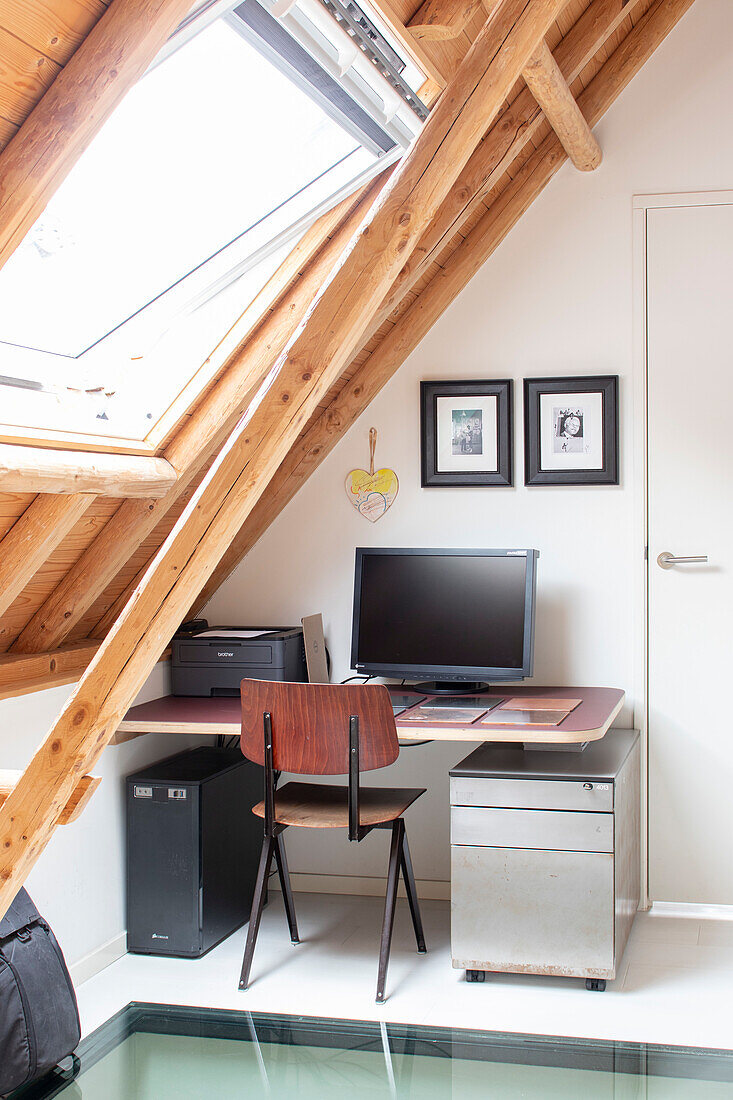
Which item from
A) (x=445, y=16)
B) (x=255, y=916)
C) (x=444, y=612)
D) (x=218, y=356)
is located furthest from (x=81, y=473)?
(x=444, y=612)

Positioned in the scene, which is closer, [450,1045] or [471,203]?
[450,1045]

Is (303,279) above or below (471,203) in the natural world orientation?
below

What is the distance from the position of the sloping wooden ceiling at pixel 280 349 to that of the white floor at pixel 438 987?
87 centimetres

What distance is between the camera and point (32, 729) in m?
2.73

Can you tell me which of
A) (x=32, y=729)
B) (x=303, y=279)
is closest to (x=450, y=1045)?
(x=32, y=729)

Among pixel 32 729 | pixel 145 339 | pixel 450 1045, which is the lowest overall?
pixel 450 1045

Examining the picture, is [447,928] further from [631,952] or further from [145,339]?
[145,339]

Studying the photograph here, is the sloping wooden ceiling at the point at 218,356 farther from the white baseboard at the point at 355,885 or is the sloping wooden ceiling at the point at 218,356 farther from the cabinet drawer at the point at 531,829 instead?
the white baseboard at the point at 355,885

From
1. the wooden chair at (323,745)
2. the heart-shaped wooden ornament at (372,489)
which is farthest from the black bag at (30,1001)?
the heart-shaped wooden ornament at (372,489)

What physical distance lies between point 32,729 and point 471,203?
5.77ft

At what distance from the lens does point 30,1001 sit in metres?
2.27

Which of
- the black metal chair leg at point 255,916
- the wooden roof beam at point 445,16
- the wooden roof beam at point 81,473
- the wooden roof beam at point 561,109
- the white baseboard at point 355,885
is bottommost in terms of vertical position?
the white baseboard at point 355,885

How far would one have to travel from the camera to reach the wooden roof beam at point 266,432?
81.6 inches

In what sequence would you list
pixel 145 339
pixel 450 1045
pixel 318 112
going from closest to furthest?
pixel 450 1045 < pixel 318 112 < pixel 145 339
